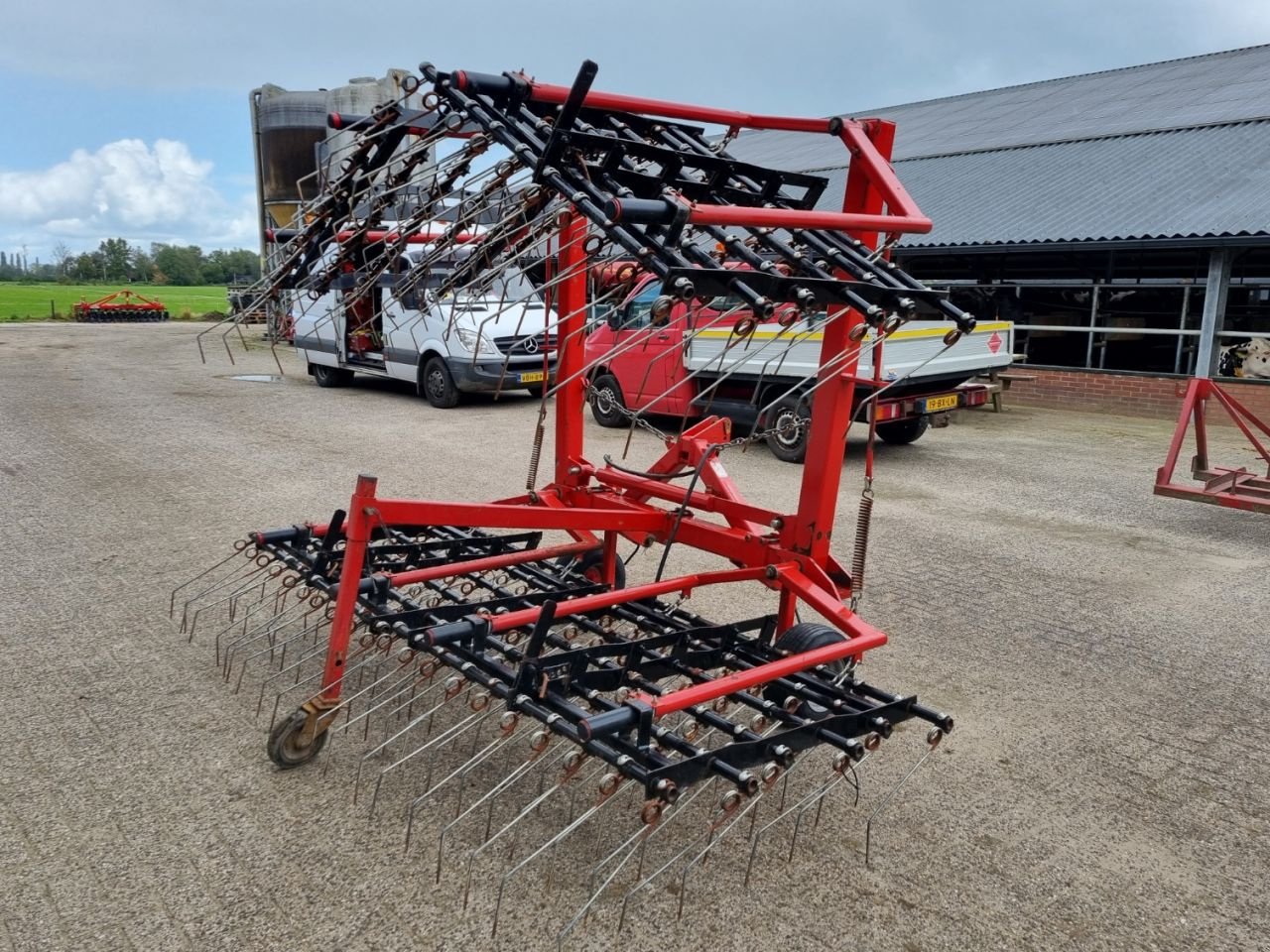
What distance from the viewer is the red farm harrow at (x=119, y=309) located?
35.2m

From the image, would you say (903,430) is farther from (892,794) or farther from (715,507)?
(892,794)

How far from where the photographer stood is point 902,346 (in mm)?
8805

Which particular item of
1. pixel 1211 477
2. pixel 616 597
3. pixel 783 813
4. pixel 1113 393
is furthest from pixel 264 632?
pixel 1113 393

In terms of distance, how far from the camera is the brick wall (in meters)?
12.2

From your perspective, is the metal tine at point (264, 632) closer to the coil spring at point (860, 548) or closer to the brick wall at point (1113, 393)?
the coil spring at point (860, 548)

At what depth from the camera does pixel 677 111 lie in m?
3.89

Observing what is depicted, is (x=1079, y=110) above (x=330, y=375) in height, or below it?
above

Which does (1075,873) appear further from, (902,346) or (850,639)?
(902,346)

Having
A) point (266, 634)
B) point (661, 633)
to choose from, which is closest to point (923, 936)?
point (661, 633)

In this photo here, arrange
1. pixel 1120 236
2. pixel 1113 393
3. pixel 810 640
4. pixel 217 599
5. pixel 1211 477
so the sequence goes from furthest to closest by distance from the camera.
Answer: pixel 1113 393 → pixel 1120 236 → pixel 1211 477 → pixel 217 599 → pixel 810 640

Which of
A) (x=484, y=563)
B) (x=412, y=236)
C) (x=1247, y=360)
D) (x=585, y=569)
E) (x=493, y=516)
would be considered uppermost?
(x=412, y=236)

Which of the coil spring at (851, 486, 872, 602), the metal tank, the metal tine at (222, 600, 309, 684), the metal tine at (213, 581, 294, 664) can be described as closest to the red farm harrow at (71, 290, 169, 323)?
the metal tank

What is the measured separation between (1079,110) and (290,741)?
19.6m

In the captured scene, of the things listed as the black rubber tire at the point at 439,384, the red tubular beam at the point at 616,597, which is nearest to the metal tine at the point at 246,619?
the red tubular beam at the point at 616,597
